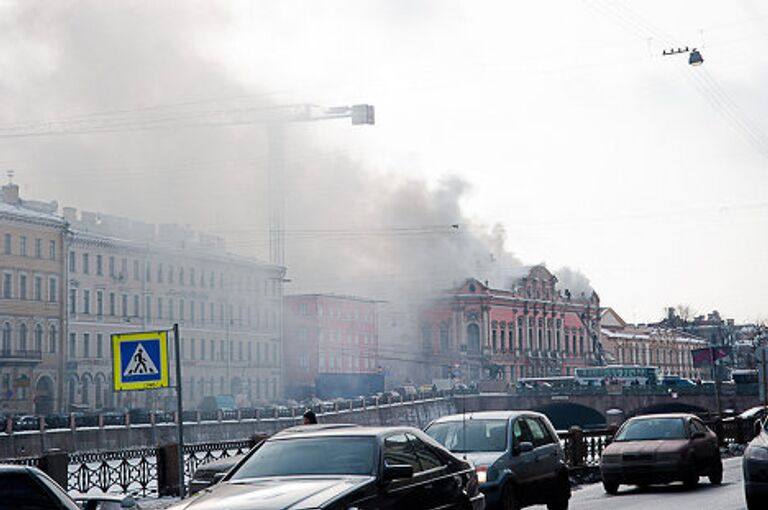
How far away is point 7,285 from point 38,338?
4170 mm

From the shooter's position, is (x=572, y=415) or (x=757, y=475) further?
(x=572, y=415)

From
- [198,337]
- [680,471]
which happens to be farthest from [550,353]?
[680,471]

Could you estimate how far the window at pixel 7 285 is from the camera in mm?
85688

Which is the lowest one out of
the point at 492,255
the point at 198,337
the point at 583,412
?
the point at 583,412

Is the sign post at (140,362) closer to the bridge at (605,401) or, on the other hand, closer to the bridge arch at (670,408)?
the bridge at (605,401)

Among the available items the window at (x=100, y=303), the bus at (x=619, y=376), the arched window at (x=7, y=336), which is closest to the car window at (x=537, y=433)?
the arched window at (x=7, y=336)

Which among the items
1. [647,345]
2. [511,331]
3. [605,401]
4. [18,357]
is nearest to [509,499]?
[18,357]

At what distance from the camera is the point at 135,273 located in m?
97.0

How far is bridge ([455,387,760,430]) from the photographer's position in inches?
3912

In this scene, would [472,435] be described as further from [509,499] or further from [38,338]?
[38,338]

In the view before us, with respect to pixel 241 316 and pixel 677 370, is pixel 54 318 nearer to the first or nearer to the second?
pixel 241 316

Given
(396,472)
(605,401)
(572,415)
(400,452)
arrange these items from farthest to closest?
1. (572,415)
2. (605,401)
3. (400,452)
4. (396,472)

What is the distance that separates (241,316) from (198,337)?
5788 mm

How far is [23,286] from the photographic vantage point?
8725 centimetres
